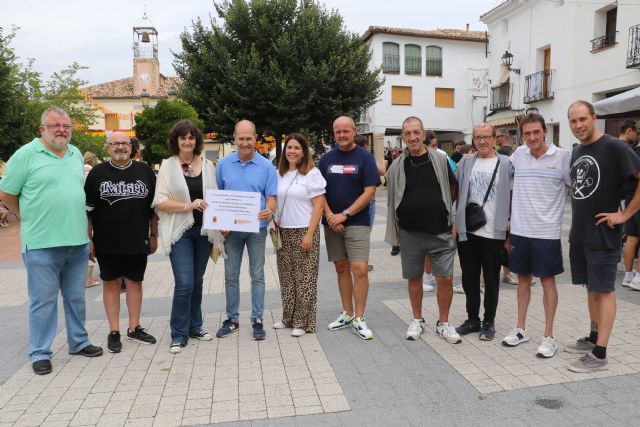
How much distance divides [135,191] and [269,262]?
4106 mm

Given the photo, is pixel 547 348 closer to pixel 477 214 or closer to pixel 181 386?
pixel 477 214

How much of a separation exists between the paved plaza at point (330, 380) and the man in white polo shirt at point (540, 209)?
59cm

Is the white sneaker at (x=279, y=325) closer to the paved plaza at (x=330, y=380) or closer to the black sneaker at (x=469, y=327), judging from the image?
the paved plaza at (x=330, y=380)

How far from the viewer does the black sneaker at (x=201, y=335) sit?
466 centimetres

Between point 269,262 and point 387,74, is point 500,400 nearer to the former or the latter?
point 269,262

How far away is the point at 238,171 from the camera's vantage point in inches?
179

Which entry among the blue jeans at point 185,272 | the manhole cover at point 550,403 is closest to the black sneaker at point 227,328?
the blue jeans at point 185,272

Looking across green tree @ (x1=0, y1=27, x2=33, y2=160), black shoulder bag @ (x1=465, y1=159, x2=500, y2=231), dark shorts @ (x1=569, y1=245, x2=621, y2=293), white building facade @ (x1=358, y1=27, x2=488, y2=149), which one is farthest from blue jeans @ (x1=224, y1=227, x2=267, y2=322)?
white building facade @ (x1=358, y1=27, x2=488, y2=149)

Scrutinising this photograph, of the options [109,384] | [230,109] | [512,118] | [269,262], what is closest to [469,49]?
[512,118]

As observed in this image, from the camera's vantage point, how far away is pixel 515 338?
4289mm

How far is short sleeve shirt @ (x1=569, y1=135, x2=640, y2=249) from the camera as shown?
3645mm

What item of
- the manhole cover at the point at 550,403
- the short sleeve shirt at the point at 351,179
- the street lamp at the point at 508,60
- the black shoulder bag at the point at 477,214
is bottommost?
the manhole cover at the point at 550,403

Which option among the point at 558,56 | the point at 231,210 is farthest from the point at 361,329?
the point at 558,56

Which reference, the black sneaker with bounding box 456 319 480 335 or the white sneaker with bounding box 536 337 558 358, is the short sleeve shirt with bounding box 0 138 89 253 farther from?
the white sneaker with bounding box 536 337 558 358
